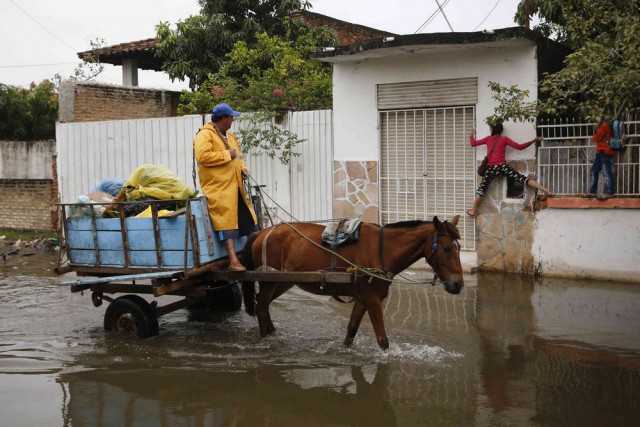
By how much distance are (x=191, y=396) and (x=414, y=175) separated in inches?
290

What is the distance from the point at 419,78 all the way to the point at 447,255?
245 inches

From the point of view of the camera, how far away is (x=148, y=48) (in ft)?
71.9

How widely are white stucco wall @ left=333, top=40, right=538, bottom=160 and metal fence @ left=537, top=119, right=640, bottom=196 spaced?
318mm

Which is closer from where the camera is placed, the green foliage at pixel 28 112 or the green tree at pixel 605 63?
the green tree at pixel 605 63

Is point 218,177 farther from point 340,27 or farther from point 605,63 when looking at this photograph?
point 340,27

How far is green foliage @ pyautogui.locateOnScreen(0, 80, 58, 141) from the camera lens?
22.9 m

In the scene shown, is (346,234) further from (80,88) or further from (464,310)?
(80,88)

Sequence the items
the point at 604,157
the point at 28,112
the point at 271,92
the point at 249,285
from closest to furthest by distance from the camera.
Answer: the point at 249,285, the point at 604,157, the point at 271,92, the point at 28,112

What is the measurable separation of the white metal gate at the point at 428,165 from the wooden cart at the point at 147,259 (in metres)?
5.05

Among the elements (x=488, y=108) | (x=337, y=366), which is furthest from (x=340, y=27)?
(x=337, y=366)

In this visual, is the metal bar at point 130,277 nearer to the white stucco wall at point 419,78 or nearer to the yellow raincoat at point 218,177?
the yellow raincoat at point 218,177

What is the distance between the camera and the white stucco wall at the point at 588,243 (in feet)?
35.6

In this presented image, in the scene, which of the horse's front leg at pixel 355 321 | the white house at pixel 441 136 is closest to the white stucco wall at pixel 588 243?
the white house at pixel 441 136

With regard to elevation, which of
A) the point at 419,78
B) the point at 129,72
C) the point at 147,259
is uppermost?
the point at 129,72
